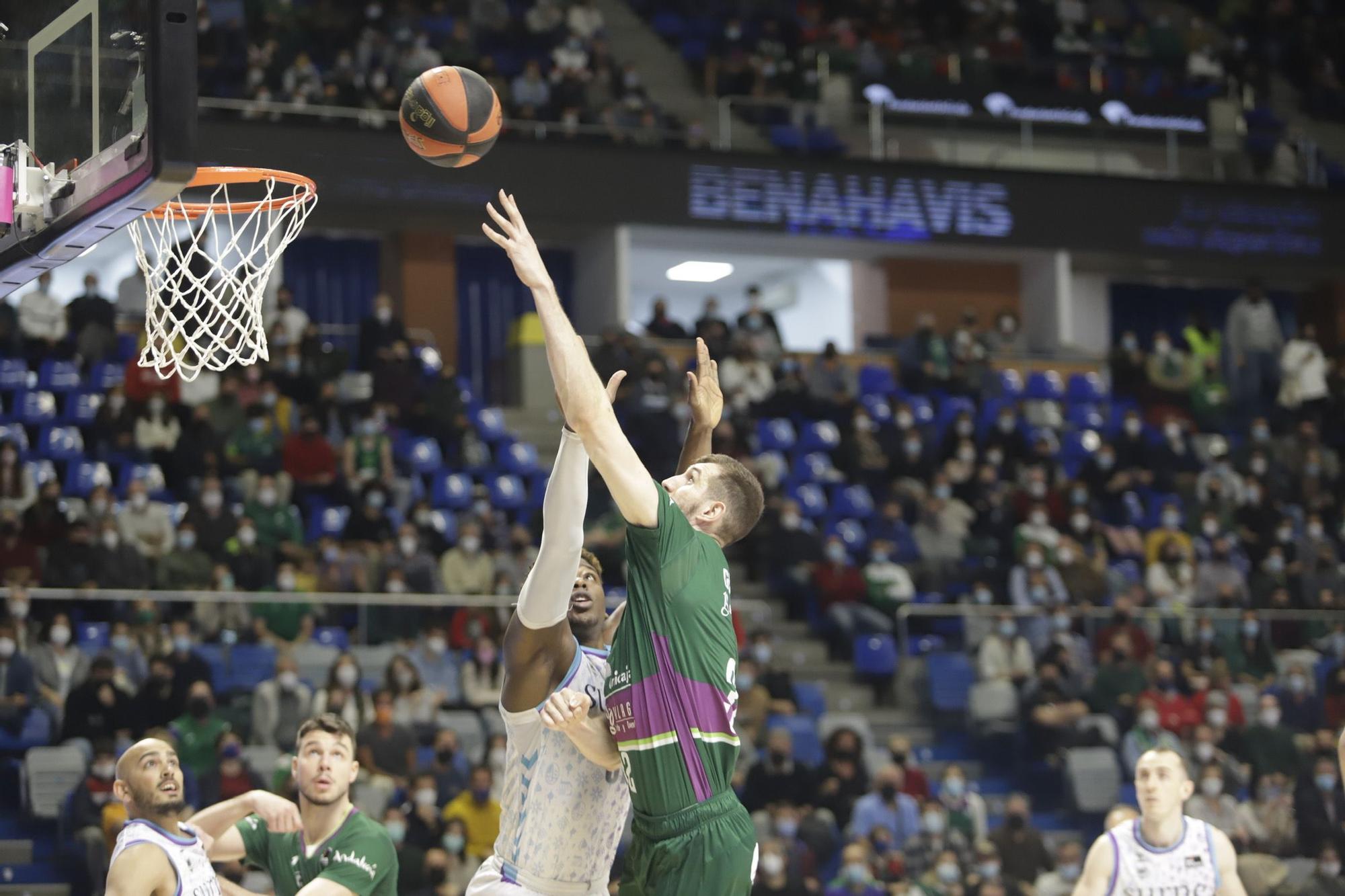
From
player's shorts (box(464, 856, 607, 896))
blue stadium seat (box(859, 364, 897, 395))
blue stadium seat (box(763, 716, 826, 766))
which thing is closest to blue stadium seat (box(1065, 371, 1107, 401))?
blue stadium seat (box(859, 364, 897, 395))

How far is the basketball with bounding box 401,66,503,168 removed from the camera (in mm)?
6402

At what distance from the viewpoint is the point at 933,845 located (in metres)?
13.1

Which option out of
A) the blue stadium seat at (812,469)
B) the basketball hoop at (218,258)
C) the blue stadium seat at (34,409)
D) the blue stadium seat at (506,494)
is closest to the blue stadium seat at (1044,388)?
the blue stadium seat at (812,469)

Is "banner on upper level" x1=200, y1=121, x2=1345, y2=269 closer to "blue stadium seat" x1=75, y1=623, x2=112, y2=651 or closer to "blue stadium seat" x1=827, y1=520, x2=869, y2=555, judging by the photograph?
"blue stadium seat" x1=827, y1=520, x2=869, y2=555

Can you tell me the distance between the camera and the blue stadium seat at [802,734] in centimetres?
1383

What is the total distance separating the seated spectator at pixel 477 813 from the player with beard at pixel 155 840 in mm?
5453

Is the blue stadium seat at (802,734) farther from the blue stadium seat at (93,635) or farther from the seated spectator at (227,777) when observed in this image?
the blue stadium seat at (93,635)

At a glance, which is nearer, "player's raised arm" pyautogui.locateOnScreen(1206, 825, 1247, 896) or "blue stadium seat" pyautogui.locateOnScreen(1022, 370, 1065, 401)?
"player's raised arm" pyautogui.locateOnScreen(1206, 825, 1247, 896)

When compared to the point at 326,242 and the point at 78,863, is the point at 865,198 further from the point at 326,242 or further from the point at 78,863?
the point at 78,863

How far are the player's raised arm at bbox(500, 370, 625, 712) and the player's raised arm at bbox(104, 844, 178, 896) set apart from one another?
1512mm

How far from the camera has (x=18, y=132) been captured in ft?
20.2

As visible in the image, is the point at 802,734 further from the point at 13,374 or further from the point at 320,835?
the point at 320,835

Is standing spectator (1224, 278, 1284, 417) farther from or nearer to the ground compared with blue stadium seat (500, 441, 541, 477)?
farther from the ground

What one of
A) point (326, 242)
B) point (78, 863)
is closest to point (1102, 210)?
point (326, 242)
